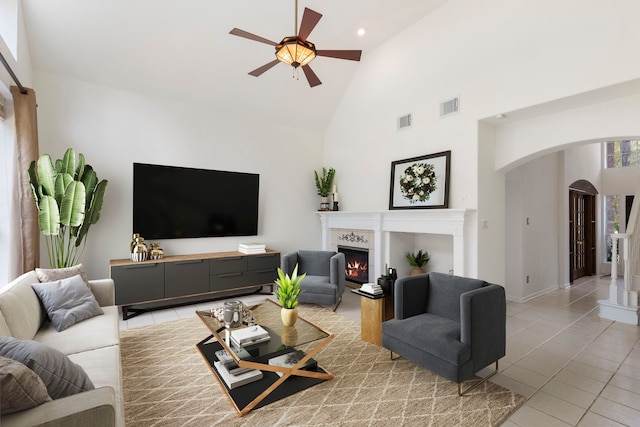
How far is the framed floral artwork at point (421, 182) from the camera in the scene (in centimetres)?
462

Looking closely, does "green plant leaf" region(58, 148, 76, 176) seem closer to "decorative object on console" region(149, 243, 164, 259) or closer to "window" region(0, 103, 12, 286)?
"window" region(0, 103, 12, 286)

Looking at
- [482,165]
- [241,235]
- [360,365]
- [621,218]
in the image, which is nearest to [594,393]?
→ [360,365]

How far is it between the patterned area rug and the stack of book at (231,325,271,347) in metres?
0.41

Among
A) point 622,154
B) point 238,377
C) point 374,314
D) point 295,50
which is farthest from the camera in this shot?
point 622,154

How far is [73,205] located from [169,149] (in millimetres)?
1714

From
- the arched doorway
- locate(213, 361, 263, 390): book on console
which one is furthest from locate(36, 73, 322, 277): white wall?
the arched doorway

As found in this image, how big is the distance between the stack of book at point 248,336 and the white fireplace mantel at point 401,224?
115 inches

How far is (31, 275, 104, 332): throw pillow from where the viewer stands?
2.70 m

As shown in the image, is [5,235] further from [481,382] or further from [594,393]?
[594,393]

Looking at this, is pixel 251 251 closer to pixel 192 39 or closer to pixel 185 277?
pixel 185 277

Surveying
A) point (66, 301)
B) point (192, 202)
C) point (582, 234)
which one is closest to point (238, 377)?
point (66, 301)

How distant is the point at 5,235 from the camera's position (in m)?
3.42

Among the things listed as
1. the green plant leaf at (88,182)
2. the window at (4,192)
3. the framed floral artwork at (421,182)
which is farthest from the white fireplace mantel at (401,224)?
the window at (4,192)

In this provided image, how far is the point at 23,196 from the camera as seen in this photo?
3.46 m
